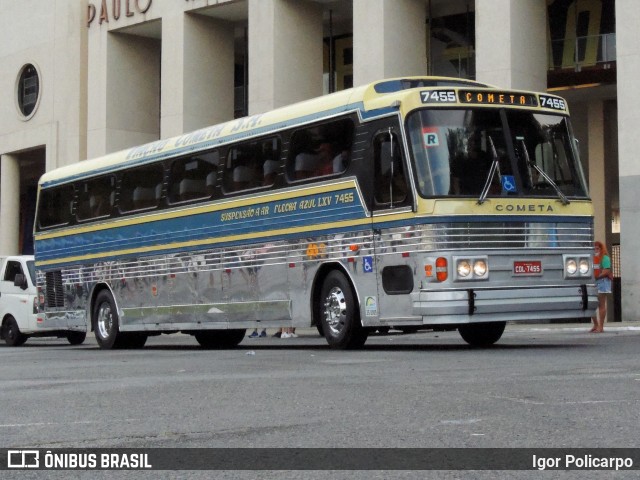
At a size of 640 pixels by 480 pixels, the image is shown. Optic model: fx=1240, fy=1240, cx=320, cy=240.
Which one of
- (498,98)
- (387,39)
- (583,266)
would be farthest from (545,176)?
(387,39)

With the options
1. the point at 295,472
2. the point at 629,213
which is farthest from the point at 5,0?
the point at 295,472

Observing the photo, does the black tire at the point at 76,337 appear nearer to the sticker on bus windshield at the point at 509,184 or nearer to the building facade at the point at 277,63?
the building facade at the point at 277,63

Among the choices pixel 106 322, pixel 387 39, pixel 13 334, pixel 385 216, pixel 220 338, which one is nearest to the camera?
pixel 385 216

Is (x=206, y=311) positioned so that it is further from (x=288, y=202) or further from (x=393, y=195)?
(x=393, y=195)

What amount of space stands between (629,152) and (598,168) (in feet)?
32.3

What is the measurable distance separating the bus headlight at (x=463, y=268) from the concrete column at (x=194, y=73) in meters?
24.1

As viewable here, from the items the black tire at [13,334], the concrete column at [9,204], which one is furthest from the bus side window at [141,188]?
the concrete column at [9,204]

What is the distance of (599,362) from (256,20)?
25464 mm

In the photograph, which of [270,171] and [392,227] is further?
[270,171]

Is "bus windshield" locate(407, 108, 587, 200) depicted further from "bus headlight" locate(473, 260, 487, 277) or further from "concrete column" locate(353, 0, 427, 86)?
"concrete column" locate(353, 0, 427, 86)

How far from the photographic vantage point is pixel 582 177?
16828 mm

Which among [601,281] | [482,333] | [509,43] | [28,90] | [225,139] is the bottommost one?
[482,333]

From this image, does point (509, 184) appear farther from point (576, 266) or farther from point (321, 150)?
point (321, 150)

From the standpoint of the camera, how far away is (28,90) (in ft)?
159
